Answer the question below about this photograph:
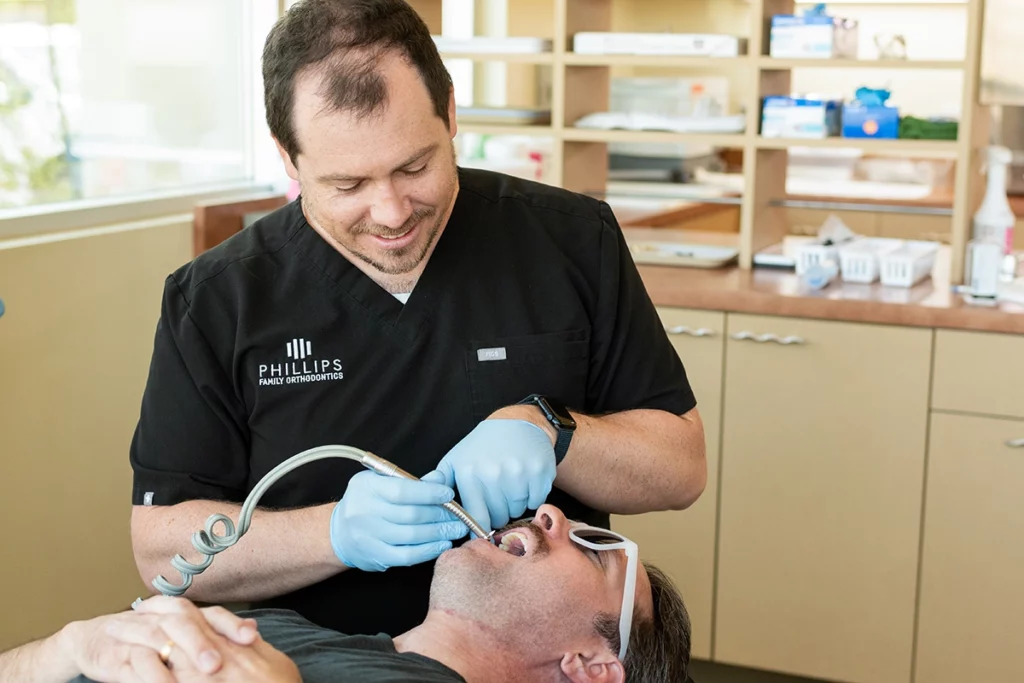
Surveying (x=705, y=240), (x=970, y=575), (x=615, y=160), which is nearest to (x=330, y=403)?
(x=970, y=575)

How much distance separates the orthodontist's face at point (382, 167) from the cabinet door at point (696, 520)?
1.33m

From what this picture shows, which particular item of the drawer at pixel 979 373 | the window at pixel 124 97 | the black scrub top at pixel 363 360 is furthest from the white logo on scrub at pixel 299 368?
the drawer at pixel 979 373

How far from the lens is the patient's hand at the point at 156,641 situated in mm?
1236

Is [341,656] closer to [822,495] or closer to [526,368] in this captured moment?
[526,368]

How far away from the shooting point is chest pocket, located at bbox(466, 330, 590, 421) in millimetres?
1666

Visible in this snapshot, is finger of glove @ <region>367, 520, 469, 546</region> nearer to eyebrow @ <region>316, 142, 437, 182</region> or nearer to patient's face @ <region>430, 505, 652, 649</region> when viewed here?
patient's face @ <region>430, 505, 652, 649</region>

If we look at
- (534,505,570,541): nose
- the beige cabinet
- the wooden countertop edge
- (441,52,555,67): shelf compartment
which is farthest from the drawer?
the beige cabinet

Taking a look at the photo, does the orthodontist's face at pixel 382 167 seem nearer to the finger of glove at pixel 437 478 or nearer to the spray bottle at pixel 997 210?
the finger of glove at pixel 437 478

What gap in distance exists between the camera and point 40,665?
137cm

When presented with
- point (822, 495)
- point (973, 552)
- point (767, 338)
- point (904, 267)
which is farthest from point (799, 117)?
point (973, 552)

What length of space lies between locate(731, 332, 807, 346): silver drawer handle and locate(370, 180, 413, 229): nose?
1445 millimetres

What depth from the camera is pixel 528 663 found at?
1.61 metres

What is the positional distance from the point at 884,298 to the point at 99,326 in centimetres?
178

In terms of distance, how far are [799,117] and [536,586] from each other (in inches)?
66.7
